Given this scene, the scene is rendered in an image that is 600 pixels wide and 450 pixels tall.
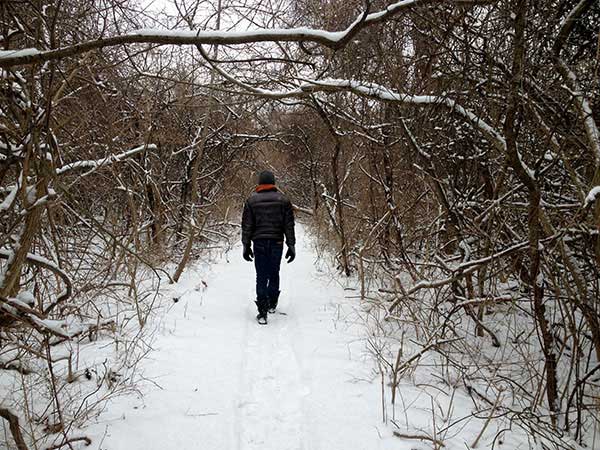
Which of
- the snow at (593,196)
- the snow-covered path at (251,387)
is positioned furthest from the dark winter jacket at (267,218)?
the snow at (593,196)

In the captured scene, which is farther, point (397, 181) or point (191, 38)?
point (397, 181)

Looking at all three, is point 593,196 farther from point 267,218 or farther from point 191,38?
point 267,218

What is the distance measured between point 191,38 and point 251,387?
286 cm

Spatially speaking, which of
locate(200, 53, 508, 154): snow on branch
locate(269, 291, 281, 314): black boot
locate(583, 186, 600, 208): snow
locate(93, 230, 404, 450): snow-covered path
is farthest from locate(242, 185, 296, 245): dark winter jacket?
locate(583, 186, 600, 208): snow

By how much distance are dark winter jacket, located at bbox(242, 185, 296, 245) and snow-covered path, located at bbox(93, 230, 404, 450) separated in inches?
46.3

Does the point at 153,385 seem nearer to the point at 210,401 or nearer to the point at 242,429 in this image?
the point at 210,401

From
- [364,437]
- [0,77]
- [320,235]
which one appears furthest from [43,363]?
[320,235]

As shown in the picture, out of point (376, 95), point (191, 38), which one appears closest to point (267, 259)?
point (376, 95)

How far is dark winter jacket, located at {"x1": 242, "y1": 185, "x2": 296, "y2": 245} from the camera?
5.28 metres

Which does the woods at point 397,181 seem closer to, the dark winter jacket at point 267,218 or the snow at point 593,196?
the snow at point 593,196

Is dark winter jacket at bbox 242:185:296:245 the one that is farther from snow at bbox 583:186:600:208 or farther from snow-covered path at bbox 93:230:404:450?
snow at bbox 583:186:600:208

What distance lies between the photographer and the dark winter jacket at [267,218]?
528 centimetres

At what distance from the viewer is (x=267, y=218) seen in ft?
17.4

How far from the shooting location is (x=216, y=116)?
10.2 meters
